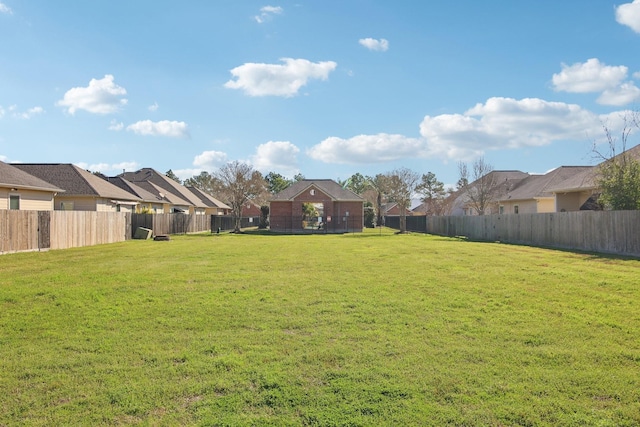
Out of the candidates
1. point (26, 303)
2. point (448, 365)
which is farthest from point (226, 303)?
point (448, 365)

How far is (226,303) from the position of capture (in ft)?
26.2

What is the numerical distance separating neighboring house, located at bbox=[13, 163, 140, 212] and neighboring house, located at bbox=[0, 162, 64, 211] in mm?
3826

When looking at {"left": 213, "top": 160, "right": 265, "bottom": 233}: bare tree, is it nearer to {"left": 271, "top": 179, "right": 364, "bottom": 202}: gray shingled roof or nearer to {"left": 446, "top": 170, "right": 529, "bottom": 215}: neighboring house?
{"left": 271, "top": 179, "right": 364, "bottom": 202}: gray shingled roof

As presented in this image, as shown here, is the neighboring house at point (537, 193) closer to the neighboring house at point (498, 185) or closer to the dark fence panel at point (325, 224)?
the neighboring house at point (498, 185)

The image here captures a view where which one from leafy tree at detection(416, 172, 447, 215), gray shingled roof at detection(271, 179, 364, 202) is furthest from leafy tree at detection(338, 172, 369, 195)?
gray shingled roof at detection(271, 179, 364, 202)

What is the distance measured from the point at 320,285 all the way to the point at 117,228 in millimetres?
21551

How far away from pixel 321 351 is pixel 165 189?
47.5 meters

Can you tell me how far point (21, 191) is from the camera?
23875 millimetres

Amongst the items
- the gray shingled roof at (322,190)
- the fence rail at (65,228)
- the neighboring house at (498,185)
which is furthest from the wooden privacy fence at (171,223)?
the neighboring house at (498,185)

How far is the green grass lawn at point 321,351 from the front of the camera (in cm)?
403

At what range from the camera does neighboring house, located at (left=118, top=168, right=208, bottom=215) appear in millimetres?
45500

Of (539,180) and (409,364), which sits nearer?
(409,364)

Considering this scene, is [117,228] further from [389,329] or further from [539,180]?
[539,180]

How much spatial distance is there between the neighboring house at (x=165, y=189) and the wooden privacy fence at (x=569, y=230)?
30.4 meters
